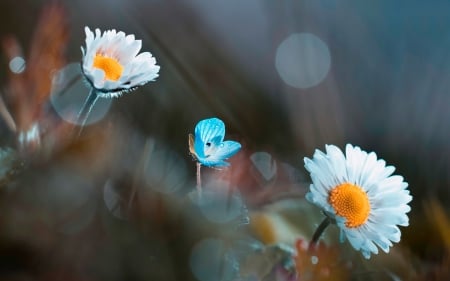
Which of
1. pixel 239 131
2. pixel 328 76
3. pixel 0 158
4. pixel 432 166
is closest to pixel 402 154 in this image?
pixel 432 166

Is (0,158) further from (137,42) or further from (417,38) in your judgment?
(417,38)

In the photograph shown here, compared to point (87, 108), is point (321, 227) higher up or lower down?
lower down

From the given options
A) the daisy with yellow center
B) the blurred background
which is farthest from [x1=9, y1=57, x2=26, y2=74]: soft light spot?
the daisy with yellow center

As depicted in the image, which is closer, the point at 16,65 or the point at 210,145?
the point at 210,145

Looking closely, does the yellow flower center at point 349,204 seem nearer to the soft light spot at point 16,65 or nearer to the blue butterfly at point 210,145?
the blue butterfly at point 210,145

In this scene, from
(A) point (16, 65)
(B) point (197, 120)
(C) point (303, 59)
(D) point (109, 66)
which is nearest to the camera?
(D) point (109, 66)

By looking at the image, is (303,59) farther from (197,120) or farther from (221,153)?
(221,153)

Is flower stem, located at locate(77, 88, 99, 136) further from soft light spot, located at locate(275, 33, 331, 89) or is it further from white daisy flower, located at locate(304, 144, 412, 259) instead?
soft light spot, located at locate(275, 33, 331, 89)

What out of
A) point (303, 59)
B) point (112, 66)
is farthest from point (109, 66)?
point (303, 59)
